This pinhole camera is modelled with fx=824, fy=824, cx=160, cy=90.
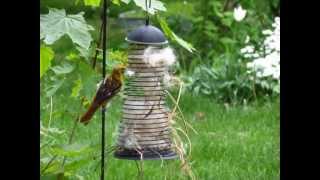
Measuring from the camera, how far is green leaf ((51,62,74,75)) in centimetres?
302

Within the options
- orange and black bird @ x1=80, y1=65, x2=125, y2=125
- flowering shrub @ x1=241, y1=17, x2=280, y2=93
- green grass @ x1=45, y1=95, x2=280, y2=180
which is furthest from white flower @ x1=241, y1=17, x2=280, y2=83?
orange and black bird @ x1=80, y1=65, x2=125, y2=125

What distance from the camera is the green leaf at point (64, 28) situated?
2.75m

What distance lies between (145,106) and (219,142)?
94.1 inches

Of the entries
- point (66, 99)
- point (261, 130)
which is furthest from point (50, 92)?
point (66, 99)

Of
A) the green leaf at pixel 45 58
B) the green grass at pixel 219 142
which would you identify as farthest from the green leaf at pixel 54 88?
the green grass at pixel 219 142

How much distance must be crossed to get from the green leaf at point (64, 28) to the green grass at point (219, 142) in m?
1.15

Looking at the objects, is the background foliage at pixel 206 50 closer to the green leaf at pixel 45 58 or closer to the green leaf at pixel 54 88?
the green leaf at pixel 54 88

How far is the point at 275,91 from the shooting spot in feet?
22.8

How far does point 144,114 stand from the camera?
321cm

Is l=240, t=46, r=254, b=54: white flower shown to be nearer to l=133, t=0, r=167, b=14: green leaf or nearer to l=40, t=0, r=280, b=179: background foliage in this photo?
l=40, t=0, r=280, b=179: background foliage
